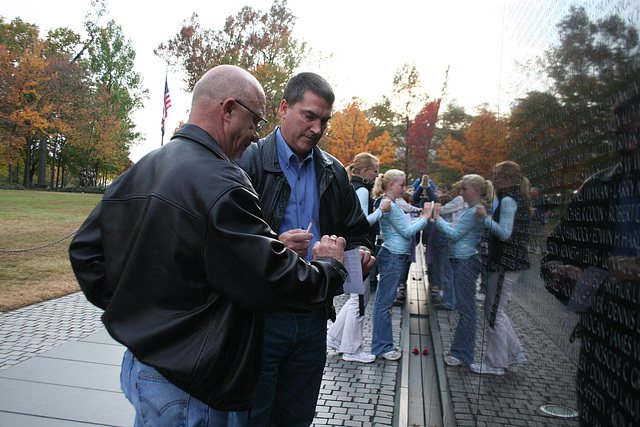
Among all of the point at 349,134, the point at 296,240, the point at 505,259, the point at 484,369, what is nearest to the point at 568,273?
the point at 505,259

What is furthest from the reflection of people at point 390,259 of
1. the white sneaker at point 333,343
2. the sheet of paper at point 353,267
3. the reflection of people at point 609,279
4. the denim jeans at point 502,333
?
the reflection of people at point 609,279

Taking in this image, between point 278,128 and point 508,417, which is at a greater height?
point 278,128

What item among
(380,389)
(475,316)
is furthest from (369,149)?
(475,316)

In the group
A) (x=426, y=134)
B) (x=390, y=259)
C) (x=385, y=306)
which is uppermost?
(x=426, y=134)

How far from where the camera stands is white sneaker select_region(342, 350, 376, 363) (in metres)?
5.50

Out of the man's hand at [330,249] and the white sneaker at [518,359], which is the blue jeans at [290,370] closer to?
the man's hand at [330,249]

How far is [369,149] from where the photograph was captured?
29531 mm

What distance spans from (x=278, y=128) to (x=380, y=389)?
300 cm

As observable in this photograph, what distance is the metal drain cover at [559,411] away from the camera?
1.06 meters

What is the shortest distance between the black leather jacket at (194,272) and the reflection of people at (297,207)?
658 mm

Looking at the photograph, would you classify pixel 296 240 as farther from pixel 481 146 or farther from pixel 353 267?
pixel 481 146

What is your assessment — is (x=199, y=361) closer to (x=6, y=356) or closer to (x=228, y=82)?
(x=228, y=82)

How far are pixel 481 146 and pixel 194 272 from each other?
1415 millimetres

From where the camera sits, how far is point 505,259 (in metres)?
1.75
